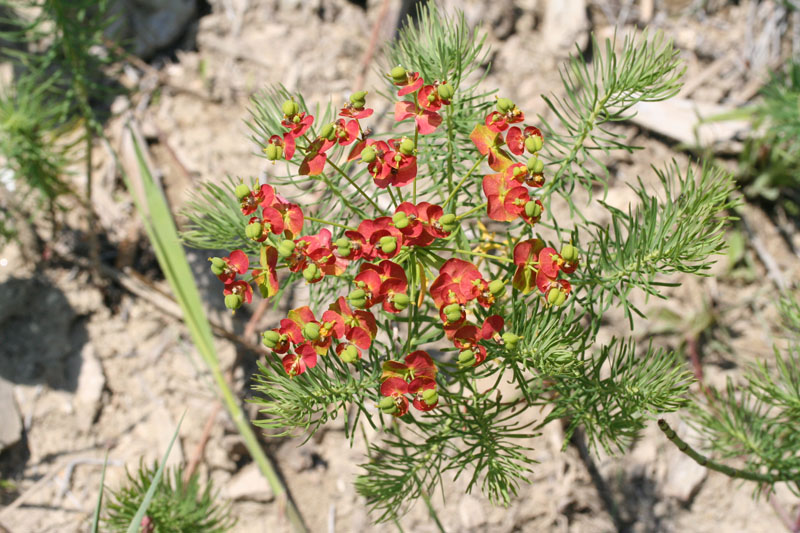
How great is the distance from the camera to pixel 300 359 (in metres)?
1.25

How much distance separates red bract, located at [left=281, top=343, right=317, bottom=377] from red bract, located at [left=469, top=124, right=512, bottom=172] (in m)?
0.50

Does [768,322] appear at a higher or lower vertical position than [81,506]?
higher

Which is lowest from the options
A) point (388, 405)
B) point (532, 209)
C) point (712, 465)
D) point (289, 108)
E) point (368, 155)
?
point (712, 465)

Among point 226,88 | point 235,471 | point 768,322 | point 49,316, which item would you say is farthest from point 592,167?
Answer: point 49,316

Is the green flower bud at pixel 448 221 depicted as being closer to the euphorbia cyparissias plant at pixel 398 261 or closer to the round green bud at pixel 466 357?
the euphorbia cyparissias plant at pixel 398 261

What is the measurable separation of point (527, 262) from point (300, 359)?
1.52 feet

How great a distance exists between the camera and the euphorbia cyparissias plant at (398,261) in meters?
Answer: 1.23

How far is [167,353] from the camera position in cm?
275

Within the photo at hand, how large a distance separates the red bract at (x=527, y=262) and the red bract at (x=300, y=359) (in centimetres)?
41

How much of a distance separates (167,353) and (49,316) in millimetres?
472

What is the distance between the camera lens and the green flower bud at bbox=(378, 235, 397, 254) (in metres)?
1.19

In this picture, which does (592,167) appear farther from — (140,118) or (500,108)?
(140,118)

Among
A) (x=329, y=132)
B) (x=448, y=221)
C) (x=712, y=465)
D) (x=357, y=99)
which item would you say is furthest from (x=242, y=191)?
(x=712, y=465)

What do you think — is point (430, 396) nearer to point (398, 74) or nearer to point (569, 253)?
point (569, 253)
